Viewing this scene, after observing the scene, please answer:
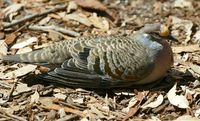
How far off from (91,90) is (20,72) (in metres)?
0.79

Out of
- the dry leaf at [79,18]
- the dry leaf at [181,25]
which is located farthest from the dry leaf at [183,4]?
the dry leaf at [79,18]

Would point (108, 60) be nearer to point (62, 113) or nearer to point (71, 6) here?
point (62, 113)

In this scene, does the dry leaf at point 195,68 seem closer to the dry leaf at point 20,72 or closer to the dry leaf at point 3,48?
the dry leaf at point 20,72

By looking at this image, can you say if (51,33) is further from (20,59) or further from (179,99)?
(179,99)

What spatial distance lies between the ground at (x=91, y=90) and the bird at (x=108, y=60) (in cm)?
14

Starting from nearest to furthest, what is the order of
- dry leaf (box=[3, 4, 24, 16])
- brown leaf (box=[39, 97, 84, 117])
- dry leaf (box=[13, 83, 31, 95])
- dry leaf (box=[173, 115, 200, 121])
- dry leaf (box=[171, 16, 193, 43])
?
dry leaf (box=[173, 115, 200, 121]) → brown leaf (box=[39, 97, 84, 117]) → dry leaf (box=[13, 83, 31, 95]) → dry leaf (box=[171, 16, 193, 43]) → dry leaf (box=[3, 4, 24, 16])

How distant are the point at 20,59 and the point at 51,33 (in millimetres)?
1101

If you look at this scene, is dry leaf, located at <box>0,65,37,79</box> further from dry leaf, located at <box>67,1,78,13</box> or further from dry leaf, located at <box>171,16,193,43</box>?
dry leaf, located at <box>171,16,193,43</box>

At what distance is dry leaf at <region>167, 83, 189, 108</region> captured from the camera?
17.1ft

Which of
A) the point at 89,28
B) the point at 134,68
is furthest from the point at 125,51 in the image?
the point at 89,28

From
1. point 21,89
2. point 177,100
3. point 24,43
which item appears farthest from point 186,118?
point 24,43

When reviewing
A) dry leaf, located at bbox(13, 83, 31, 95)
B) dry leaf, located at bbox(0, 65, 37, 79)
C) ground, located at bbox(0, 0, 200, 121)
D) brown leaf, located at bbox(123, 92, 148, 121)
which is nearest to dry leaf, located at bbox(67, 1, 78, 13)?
ground, located at bbox(0, 0, 200, 121)

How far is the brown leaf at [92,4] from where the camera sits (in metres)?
6.92

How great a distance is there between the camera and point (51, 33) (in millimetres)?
6465
